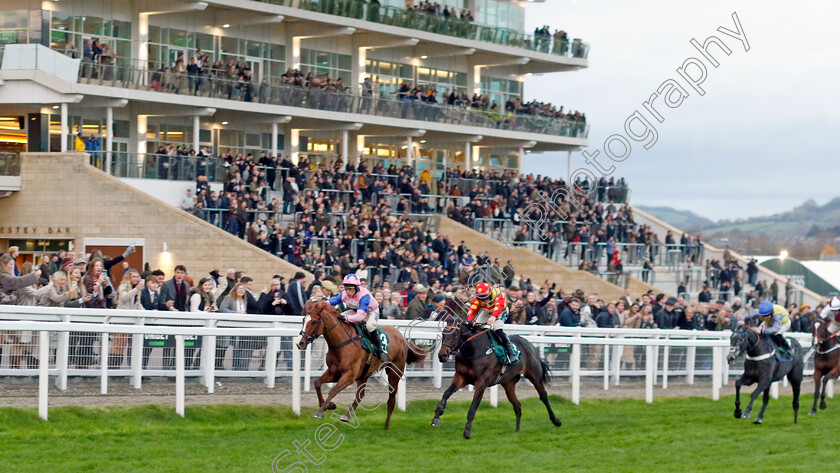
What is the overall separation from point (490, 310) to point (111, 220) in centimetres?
1423

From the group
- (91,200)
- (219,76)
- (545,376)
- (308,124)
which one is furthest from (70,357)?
(308,124)

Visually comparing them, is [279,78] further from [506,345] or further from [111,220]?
[506,345]

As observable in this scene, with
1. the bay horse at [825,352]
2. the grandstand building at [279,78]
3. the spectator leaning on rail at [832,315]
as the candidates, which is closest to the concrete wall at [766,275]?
the grandstand building at [279,78]

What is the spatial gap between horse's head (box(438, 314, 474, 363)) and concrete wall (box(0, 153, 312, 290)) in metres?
11.9

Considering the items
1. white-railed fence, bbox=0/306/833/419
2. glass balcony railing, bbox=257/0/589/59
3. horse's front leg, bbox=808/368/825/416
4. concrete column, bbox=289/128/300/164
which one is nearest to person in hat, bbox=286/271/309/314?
white-railed fence, bbox=0/306/833/419

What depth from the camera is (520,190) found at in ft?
116

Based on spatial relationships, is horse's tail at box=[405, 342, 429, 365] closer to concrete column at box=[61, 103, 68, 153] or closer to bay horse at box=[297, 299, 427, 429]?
bay horse at box=[297, 299, 427, 429]

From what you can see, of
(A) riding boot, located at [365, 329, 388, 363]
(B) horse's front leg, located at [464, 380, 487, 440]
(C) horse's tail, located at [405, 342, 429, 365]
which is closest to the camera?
(B) horse's front leg, located at [464, 380, 487, 440]

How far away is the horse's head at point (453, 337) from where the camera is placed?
11.6m

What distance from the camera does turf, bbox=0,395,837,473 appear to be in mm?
9414

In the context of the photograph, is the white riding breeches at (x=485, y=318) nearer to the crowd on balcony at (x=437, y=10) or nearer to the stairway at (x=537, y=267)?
the stairway at (x=537, y=267)

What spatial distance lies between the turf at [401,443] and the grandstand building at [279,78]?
51.2ft

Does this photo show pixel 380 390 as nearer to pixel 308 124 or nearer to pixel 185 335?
pixel 185 335

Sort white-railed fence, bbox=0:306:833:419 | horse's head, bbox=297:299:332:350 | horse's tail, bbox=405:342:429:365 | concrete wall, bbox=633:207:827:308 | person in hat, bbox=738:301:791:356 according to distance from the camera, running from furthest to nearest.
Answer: concrete wall, bbox=633:207:827:308 → person in hat, bbox=738:301:791:356 → horse's tail, bbox=405:342:429:365 → horse's head, bbox=297:299:332:350 → white-railed fence, bbox=0:306:833:419
